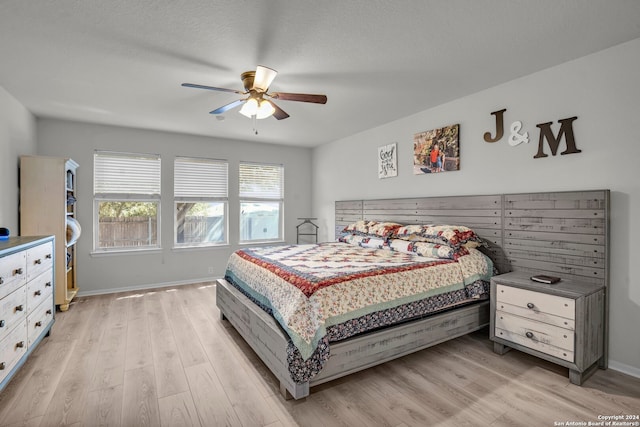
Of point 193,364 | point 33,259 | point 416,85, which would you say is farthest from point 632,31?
point 33,259

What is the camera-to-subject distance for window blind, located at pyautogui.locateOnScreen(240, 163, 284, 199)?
5.75 m

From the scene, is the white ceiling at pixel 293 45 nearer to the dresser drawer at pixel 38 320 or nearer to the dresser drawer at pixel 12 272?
the dresser drawer at pixel 12 272

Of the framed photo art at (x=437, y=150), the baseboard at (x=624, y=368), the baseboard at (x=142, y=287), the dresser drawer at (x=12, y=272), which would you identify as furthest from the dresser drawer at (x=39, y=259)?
the baseboard at (x=624, y=368)

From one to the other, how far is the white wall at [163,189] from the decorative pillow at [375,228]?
6.79ft

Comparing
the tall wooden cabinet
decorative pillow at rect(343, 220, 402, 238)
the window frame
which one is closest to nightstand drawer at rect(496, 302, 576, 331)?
decorative pillow at rect(343, 220, 402, 238)

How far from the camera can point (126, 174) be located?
4809 mm

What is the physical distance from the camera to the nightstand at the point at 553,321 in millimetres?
2244

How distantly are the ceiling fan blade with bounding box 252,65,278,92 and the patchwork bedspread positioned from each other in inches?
60.3

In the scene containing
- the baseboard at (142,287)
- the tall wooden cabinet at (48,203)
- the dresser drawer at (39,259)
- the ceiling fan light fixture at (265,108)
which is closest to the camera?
the dresser drawer at (39,259)

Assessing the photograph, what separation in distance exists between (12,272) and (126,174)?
2877mm

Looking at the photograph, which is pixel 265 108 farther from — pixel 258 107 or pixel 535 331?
pixel 535 331

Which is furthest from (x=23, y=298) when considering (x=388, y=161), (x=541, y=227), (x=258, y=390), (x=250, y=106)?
(x=541, y=227)


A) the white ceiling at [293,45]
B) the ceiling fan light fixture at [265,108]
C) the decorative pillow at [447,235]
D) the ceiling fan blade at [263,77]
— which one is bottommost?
the decorative pillow at [447,235]

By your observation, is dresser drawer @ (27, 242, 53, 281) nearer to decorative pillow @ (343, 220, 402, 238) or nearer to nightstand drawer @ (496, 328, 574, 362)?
decorative pillow @ (343, 220, 402, 238)
